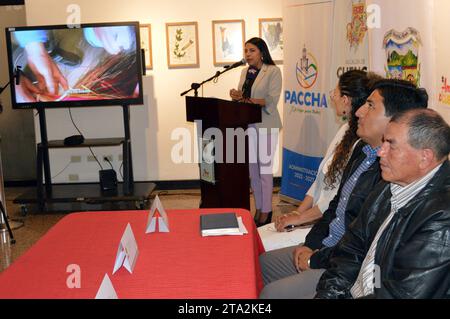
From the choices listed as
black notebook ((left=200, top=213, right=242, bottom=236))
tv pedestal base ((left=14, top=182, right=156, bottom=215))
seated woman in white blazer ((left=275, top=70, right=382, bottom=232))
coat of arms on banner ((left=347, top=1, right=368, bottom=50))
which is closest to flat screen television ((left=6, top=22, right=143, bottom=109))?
tv pedestal base ((left=14, top=182, right=156, bottom=215))

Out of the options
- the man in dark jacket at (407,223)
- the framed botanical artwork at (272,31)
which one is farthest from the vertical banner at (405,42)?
the framed botanical artwork at (272,31)

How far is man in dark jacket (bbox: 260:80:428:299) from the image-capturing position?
2.35m

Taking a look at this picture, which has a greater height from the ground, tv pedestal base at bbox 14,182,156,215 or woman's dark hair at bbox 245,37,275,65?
woman's dark hair at bbox 245,37,275,65

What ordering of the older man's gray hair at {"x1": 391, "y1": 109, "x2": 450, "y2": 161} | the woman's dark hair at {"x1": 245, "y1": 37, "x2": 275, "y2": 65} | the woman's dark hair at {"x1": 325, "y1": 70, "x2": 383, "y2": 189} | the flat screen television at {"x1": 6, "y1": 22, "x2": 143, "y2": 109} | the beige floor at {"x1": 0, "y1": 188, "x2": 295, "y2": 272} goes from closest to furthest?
the older man's gray hair at {"x1": 391, "y1": 109, "x2": 450, "y2": 161}
the woman's dark hair at {"x1": 325, "y1": 70, "x2": 383, "y2": 189}
the beige floor at {"x1": 0, "y1": 188, "x2": 295, "y2": 272}
the woman's dark hair at {"x1": 245, "y1": 37, "x2": 275, "y2": 65}
the flat screen television at {"x1": 6, "y1": 22, "x2": 143, "y2": 109}

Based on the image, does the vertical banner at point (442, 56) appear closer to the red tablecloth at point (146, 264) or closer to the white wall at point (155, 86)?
the red tablecloth at point (146, 264)

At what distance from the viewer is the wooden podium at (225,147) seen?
13.7 feet

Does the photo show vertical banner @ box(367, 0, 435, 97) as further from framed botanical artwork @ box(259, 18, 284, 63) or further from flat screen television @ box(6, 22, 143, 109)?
flat screen television @ box(6, 22, 143, 109)

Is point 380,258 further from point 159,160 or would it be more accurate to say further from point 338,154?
point 159,160

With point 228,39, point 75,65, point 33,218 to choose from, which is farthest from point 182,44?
point 33,218

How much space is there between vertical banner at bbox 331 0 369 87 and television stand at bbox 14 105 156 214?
7.52 ft

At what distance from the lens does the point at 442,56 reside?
3.24 m

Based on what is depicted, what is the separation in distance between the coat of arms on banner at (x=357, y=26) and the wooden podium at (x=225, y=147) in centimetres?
95

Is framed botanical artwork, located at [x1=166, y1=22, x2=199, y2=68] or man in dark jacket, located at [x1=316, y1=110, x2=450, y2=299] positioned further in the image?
framed botanical artwork, located at [x1=166, y1=22, x2=199, y2=68]

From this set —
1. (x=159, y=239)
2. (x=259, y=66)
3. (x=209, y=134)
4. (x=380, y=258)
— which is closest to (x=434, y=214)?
(x=380, y=258)
